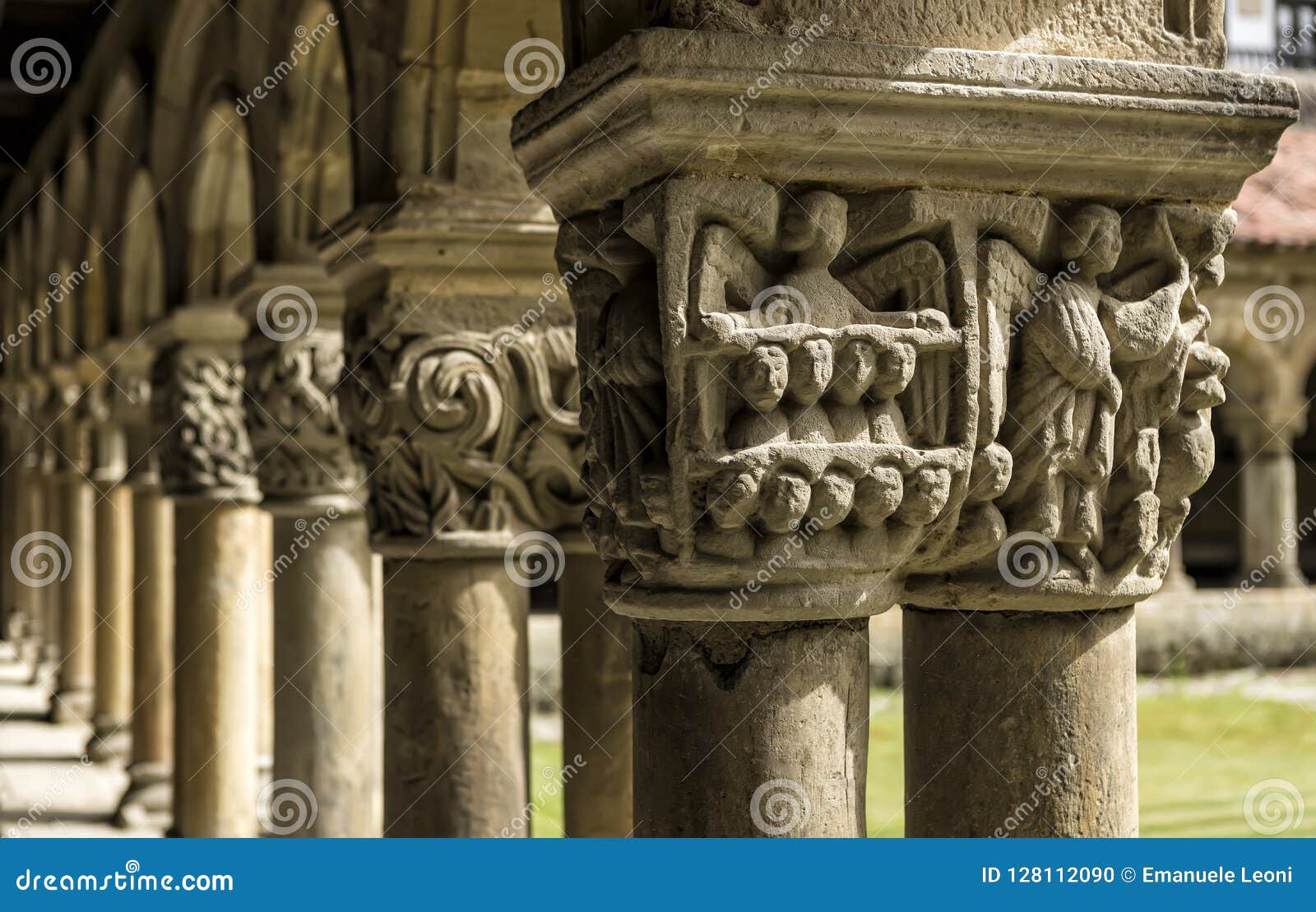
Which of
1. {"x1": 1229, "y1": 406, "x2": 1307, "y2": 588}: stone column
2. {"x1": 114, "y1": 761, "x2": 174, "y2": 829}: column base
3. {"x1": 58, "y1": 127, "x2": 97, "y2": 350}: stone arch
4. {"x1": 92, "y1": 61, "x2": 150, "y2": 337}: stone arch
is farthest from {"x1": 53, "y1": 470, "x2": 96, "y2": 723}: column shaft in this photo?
{"x1": 1229, "y1": 406, "x2": 1307, "y2": 588}: stone column

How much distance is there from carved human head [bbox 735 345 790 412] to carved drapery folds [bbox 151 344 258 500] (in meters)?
4.68

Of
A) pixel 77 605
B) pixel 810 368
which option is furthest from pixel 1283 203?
pixel 810 368

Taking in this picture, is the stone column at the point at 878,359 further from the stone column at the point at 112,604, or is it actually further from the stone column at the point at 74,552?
the stone column at the point at 74,552

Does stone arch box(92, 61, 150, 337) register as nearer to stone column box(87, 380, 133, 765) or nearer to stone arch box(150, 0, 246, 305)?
stone arch box(150, 0, 246, 305)

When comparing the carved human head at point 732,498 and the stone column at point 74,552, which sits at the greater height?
the stone column at point 74,552

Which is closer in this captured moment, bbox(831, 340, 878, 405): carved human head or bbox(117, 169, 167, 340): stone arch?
bbox(831, 340, 878, 405): carved human head

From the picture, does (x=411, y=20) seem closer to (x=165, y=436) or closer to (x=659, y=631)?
(x=659, y=631)

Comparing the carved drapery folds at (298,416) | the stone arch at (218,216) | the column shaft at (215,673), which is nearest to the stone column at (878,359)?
the carved drapery folds at (298,416)

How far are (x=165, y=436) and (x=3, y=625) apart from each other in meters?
11.1

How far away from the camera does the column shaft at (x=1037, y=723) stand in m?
2.21

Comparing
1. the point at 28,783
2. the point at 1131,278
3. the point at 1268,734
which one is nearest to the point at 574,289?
the point at 1131,278

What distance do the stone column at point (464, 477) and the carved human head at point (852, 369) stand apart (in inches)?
68.0

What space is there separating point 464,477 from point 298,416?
4.89 ft

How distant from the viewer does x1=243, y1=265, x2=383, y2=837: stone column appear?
4.95 m
